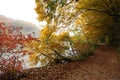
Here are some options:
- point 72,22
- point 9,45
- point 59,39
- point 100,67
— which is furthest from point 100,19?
point 9,45

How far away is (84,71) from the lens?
13.3 meters

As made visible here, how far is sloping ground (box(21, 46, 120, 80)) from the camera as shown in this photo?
12.2 metres

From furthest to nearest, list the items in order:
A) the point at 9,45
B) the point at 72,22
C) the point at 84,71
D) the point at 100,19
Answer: the point at 100,19
the point at 72,22
the point at 84,71
the point at 9,45

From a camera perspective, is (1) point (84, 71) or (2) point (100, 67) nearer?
(1) point (84, 71)

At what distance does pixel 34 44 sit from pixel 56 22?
6.02 ft

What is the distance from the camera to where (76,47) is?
661 inches

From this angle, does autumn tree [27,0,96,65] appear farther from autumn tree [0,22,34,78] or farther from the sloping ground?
autumn tree [0,22,34,78]

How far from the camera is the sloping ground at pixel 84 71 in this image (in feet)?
40.0

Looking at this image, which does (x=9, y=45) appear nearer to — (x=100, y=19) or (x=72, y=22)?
(x=72, y=22)

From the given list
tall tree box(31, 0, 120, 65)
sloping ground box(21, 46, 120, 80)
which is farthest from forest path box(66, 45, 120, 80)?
tall tree box(31, 0, 120, 65)

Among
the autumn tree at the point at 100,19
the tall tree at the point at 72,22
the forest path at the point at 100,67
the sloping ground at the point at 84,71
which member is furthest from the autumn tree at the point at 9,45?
the autumn tree at the point at 100,19

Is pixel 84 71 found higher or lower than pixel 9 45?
lower

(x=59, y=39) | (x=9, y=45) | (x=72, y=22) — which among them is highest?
(x=72, y=22)

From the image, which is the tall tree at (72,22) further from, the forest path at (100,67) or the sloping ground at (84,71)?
the sloping ground at (84,71)
